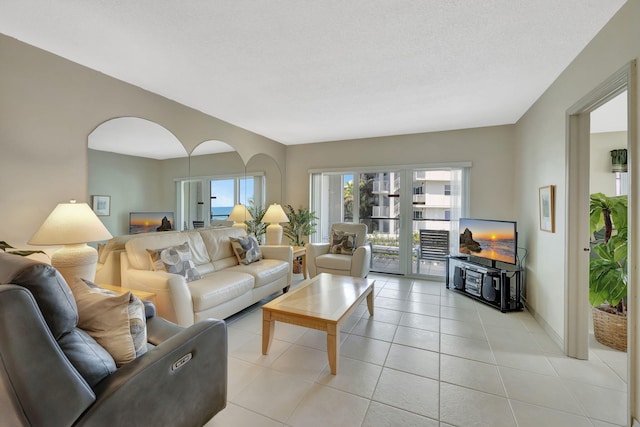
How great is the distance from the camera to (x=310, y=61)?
2.34m

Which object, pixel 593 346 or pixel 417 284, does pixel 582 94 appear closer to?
pixel 593 346

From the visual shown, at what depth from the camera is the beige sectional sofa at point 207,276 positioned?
233 cm

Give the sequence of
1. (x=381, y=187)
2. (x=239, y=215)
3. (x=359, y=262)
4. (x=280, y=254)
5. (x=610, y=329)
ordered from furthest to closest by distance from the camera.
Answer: (x=381, y=187)
(x=239, y=215)
(x=359, y=262)
(x=280, y=254)
(x=610, y=329)

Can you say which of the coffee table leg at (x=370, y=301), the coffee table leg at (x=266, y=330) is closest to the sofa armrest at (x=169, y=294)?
the coffee table leg at (x=266, y=330)

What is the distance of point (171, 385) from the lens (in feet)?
4.07

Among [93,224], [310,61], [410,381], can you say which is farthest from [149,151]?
[410,381]

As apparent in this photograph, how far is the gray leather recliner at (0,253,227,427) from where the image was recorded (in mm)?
855

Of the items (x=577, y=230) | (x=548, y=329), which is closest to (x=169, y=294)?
(x=577, y=230)

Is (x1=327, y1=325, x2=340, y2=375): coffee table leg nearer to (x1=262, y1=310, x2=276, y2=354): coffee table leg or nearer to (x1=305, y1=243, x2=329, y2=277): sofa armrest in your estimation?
(x1=262, y1=310, x2=276, y2=354): coffee table leg

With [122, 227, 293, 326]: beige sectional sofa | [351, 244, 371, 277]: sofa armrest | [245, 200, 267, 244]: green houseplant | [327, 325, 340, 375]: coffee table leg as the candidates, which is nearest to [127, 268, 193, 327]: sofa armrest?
[122, 227, 293, 326]: beige sectional sofa

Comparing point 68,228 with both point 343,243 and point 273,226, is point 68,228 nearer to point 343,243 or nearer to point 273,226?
point 273,226

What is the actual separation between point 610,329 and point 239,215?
4.33 m

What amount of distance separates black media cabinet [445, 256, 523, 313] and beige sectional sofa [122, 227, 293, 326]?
242 cm

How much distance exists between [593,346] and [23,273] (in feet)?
12.8
